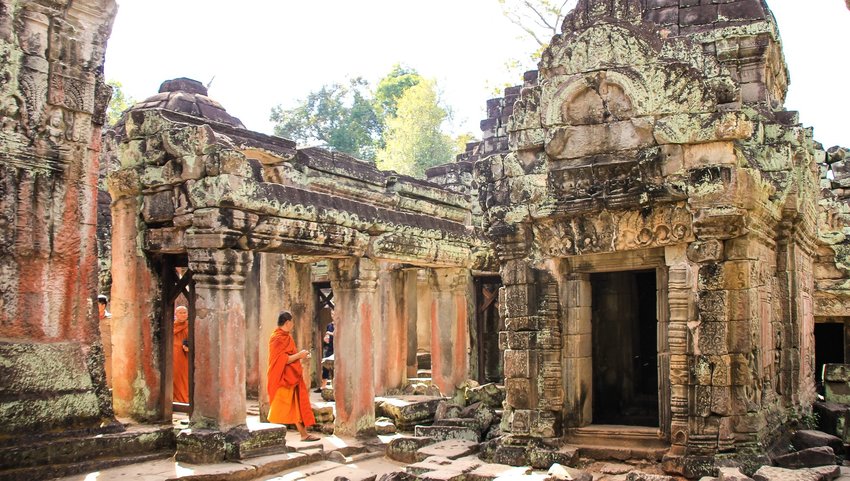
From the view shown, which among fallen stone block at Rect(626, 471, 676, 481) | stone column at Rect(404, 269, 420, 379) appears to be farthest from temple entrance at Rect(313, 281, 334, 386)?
fallen stone block at Rect(626, 471, 676, 481)

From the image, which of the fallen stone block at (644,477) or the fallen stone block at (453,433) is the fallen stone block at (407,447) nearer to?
the fallen stone block at (453,433)

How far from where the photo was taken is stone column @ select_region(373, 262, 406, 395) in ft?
43.8

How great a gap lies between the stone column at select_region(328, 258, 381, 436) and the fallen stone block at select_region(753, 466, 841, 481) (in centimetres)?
512

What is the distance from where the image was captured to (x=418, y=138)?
33.2m

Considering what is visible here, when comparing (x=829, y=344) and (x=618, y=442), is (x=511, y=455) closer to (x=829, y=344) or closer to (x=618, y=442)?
(x=618, y=442)

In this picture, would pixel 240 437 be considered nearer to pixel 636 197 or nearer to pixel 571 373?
pixel 571 373

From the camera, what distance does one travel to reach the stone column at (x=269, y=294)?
1109 cm

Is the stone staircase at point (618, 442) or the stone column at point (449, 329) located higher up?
the stone column at point (449, 329)

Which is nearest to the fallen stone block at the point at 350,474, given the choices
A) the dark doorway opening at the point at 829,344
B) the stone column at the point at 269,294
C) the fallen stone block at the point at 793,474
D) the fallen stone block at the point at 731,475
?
the stone column at the point at 269,294

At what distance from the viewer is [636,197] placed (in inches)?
283

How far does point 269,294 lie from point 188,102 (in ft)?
9.45

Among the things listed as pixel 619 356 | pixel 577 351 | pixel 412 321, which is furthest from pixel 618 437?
pixel 412 321

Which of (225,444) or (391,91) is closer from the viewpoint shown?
(225,444)

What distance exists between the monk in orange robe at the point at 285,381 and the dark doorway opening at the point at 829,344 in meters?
9.37
